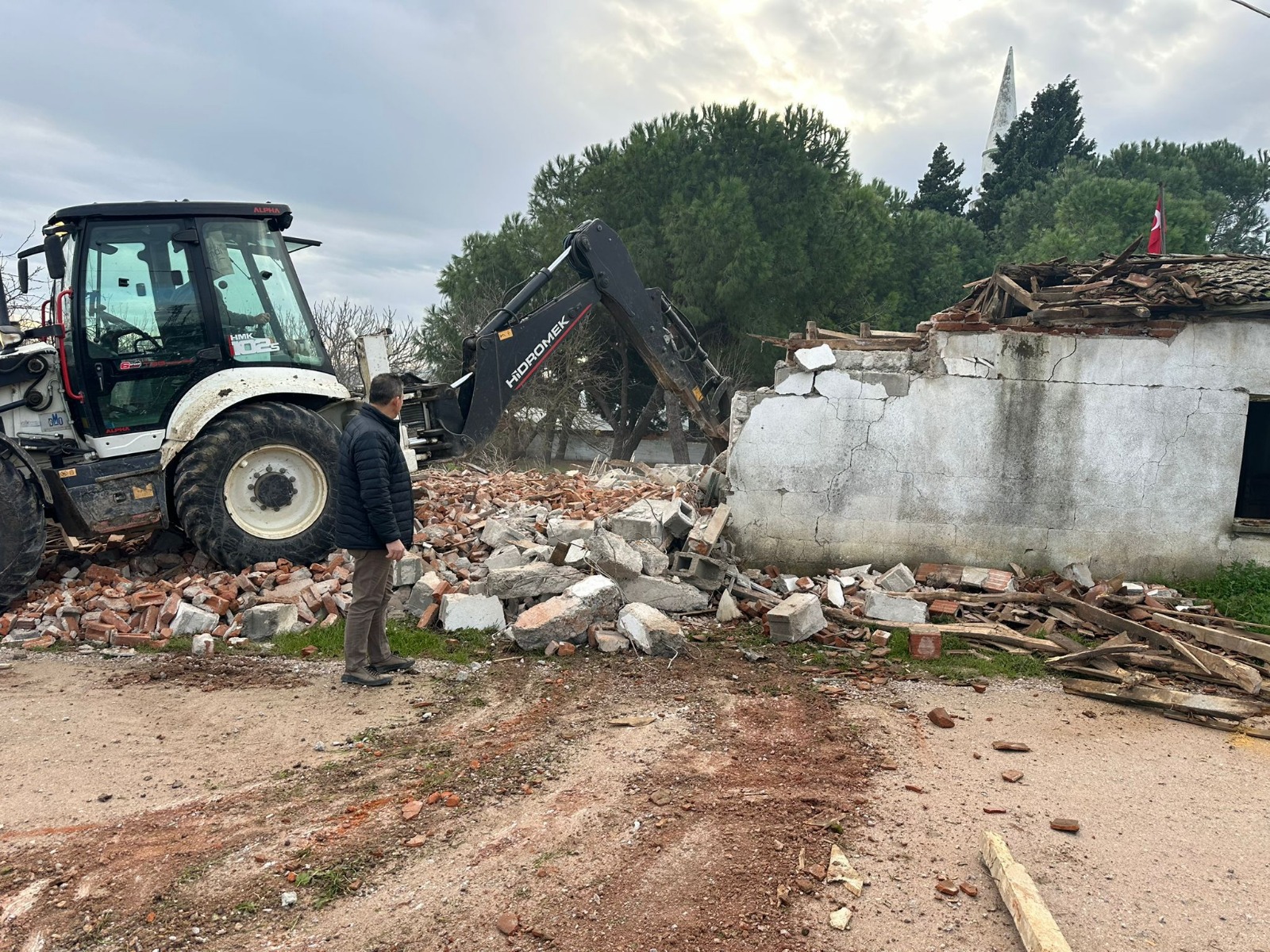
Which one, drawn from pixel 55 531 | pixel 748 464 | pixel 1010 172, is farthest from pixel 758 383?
pixel 1010 172

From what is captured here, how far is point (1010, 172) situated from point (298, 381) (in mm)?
37513

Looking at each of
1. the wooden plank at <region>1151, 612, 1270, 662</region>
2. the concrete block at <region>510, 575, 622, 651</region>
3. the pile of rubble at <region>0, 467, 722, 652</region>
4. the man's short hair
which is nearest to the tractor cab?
the pile of rubble at <region>0, 467, 722, 652</region>

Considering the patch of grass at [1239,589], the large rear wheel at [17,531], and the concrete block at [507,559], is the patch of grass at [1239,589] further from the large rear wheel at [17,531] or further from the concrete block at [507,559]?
the large rear wheel at [17,531]

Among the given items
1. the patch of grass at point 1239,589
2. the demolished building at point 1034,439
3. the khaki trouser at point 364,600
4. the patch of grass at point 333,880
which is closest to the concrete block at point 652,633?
the khaki trouser at point 364,600

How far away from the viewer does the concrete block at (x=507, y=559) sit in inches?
263

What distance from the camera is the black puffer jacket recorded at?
488 cm

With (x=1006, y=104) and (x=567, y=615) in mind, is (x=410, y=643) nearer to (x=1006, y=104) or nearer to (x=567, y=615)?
(x=567, y=615)

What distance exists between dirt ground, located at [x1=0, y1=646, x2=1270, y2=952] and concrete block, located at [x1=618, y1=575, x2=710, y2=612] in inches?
49.8

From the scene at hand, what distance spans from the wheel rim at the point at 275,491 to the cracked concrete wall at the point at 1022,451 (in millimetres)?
3782

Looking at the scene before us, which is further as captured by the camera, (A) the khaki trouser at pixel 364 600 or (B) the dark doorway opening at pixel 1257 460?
(B) the dark doorway opening at pixel 1257 460

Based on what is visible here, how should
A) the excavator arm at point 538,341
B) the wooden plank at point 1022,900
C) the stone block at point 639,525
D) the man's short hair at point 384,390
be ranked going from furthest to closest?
the excavator arm at point 538,341
the stone block at point 639,525
the man's short hair at point 384,390
the wooden plank at point 1022,900

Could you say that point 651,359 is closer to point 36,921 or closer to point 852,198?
point 36,921

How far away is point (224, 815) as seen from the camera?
3.49 meters

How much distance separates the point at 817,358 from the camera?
7.29m
